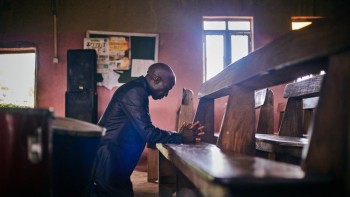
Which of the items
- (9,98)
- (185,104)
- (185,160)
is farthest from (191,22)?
(185,160)

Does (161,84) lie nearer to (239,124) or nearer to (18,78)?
(239,124)

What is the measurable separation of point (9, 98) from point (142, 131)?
546 cm

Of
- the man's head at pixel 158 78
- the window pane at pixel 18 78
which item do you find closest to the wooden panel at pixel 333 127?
the man's head at pixel 158 78

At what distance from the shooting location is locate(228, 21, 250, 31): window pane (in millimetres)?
7152

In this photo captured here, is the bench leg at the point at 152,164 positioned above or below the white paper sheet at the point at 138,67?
below

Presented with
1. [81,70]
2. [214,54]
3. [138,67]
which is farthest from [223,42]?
[81,70]

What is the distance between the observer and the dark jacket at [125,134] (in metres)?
2.74

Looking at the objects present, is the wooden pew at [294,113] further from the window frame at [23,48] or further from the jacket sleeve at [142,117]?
the window frame at [23,48]

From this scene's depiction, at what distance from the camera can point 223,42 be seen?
7113 millimetres

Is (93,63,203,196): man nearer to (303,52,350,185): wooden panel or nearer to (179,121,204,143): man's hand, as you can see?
(179,121,204,143): man's hand

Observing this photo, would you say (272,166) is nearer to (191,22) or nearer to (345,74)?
(345,74)

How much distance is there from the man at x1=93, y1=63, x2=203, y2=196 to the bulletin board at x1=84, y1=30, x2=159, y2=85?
3875mm

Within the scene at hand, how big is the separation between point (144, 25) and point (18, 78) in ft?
9.53

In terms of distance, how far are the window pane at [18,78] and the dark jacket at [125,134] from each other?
182 inches
